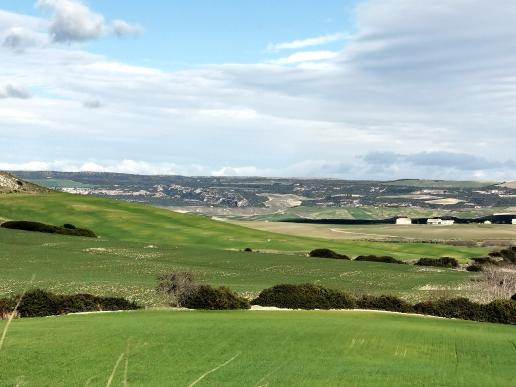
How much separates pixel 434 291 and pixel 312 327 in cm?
3015

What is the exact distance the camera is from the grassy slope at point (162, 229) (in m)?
127

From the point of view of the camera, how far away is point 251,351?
30141mm

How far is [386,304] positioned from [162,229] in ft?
294

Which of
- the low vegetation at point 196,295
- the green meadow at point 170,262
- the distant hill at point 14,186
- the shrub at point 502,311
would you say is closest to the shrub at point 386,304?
the green meadow at point 170,262

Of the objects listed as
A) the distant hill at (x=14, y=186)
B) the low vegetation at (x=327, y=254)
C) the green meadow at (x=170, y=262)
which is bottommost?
the low vegetation at (x=327, y=254)

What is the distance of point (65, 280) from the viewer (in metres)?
58.5

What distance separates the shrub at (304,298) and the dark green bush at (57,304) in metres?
11.6

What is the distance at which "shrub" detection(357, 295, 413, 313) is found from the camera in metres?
55.1

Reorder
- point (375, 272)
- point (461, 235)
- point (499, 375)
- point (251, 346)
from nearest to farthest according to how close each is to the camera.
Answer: point (499, 375)
point (251, 346)
point (375, 272)
point (461, 235)

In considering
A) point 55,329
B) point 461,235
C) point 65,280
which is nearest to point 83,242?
point 65,280

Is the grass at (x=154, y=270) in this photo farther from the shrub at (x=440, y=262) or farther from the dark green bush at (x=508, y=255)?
the dark green bush at (x=508, y=255)

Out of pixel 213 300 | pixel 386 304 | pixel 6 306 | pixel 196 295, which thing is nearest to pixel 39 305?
pixel 6 306

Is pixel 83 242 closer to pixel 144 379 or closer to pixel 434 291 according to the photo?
pixel 434 291

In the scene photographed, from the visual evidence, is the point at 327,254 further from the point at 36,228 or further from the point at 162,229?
the point at 36,228
